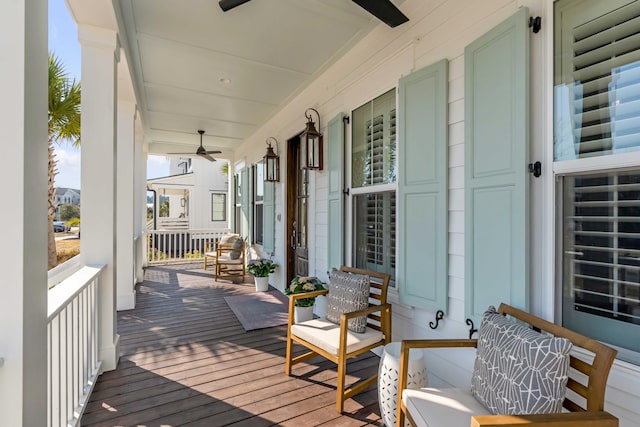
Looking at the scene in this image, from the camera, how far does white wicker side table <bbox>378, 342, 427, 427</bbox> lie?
1808 mm

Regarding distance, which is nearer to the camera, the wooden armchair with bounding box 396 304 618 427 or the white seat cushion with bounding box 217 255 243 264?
the wooden armchair with bounding box 396 304 618 427

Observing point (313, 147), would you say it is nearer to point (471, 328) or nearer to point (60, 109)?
point (60, 109)

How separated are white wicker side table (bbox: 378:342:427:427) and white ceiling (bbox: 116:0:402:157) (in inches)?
103

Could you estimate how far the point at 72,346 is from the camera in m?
1.92

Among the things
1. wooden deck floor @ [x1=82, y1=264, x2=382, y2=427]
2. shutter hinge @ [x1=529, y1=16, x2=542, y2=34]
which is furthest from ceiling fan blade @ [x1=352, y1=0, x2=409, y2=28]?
wooden deck floor @ [x1=82, y1=264, x2=382, y2=427]

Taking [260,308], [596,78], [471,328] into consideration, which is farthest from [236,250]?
[596,78]

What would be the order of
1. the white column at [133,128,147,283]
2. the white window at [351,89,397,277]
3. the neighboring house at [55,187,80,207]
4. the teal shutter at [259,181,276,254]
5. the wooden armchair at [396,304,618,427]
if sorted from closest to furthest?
the wooden armchair at [396,304,618,427] < the neighboring house at [55,187,80,207] < the white window at [351,89,397,277] < the teal shutter at [259,181,276,254] < the white column at [133,128,147,283]

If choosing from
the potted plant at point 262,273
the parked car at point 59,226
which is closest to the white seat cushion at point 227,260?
the potted plant at point 262,273

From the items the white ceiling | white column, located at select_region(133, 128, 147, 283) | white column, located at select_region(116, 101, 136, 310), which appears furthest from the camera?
white column, located at select_region(133, 128, 147, 283)

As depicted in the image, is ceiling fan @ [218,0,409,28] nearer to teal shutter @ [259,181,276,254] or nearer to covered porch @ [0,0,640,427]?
covered porch @ [0,0,640,427]

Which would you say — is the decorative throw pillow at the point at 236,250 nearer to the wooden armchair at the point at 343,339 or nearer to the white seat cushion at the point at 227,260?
the white seat cushion at the point at 227,260

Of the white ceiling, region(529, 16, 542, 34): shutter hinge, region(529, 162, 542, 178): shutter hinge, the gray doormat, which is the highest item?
the white ceiling

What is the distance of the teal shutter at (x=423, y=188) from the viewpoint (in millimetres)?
2176
